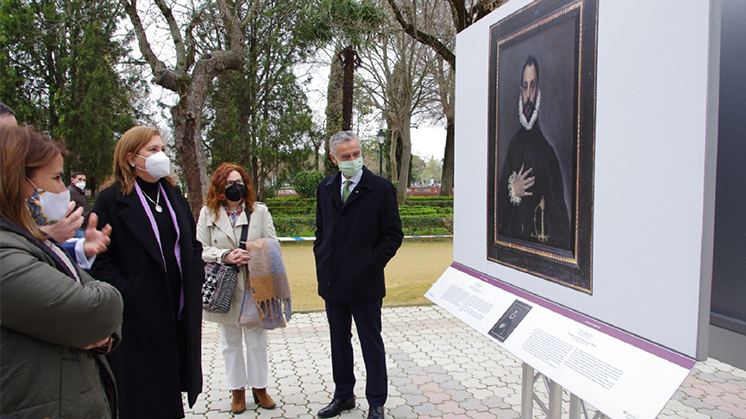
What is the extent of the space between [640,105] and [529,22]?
0.87m

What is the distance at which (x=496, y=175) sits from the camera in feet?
8.98

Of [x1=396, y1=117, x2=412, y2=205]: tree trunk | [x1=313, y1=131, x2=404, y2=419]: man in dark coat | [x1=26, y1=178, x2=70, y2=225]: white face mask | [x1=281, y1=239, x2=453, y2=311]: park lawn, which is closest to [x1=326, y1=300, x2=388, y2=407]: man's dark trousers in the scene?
[x1=313, y1=131, x2=404, y2=419]: man in dark coat

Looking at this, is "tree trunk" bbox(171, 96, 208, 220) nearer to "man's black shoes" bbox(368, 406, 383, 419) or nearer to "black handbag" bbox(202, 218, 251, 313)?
"black handbag" bbox(202, 218, 251, 313)

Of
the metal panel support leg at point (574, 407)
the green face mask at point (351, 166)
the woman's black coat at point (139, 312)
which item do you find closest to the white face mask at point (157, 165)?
the woman's black coat at point (139, 312)

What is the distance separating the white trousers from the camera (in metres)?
3.81

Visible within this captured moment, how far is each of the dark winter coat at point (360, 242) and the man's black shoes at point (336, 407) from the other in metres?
0.84

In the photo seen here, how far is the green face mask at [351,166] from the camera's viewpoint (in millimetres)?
3646

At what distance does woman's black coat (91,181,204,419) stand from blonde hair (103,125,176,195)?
50 mm

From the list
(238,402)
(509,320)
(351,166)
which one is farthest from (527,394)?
(238,402)

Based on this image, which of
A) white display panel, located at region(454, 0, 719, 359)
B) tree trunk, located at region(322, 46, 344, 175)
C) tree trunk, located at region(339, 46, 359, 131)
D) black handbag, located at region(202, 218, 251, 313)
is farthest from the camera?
tree trunk, located at region(322, 46, 344, 175)

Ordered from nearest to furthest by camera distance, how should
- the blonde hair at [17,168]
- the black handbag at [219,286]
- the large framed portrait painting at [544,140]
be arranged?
the blonde hair at [17,168] < the large framed portrait painting at [544,140] < the black handbag at [219,286]

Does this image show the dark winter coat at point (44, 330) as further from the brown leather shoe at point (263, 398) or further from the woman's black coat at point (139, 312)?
the brown leather shoe at point (263, 398)

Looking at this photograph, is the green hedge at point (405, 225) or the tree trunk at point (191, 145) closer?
the tree trunk at point (191, 145)

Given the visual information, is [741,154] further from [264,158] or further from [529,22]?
[264,158]
